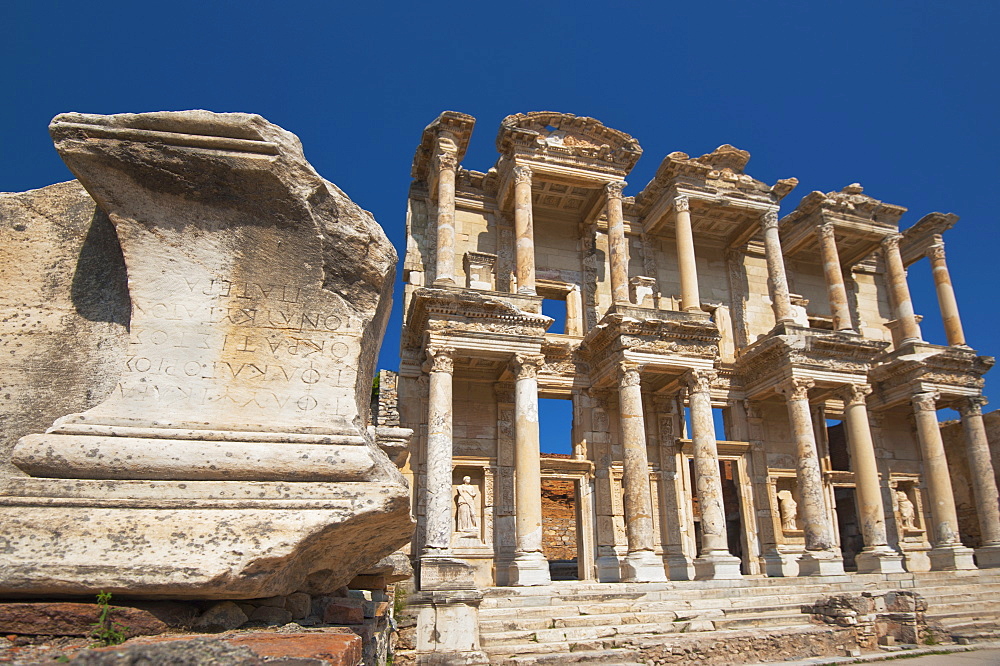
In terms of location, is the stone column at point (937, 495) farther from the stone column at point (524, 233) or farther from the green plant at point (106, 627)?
the green plant at point (106, 627)

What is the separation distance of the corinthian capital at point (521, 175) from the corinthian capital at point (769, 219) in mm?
7200

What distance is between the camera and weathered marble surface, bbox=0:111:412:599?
223cm

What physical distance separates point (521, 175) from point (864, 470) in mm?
11672

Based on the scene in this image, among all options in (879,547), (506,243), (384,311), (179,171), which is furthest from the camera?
(506,243)

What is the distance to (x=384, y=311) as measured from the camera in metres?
3.54

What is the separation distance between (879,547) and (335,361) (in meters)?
17.5

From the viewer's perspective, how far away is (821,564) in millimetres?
15336

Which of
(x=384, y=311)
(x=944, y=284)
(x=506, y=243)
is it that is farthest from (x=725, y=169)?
(x=384, y=311)

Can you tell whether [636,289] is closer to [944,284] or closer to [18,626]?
[944,284]

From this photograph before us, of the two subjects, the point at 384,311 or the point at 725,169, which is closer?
the point at 384,311

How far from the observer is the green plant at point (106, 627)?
2.07 meters

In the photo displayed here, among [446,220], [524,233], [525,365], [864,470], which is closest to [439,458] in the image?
[525,365]

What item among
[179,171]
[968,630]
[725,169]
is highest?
[725,169]

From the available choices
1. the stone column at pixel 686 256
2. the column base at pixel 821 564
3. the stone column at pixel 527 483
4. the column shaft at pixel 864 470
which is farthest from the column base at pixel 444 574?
the column shaft at pixel 864 470
